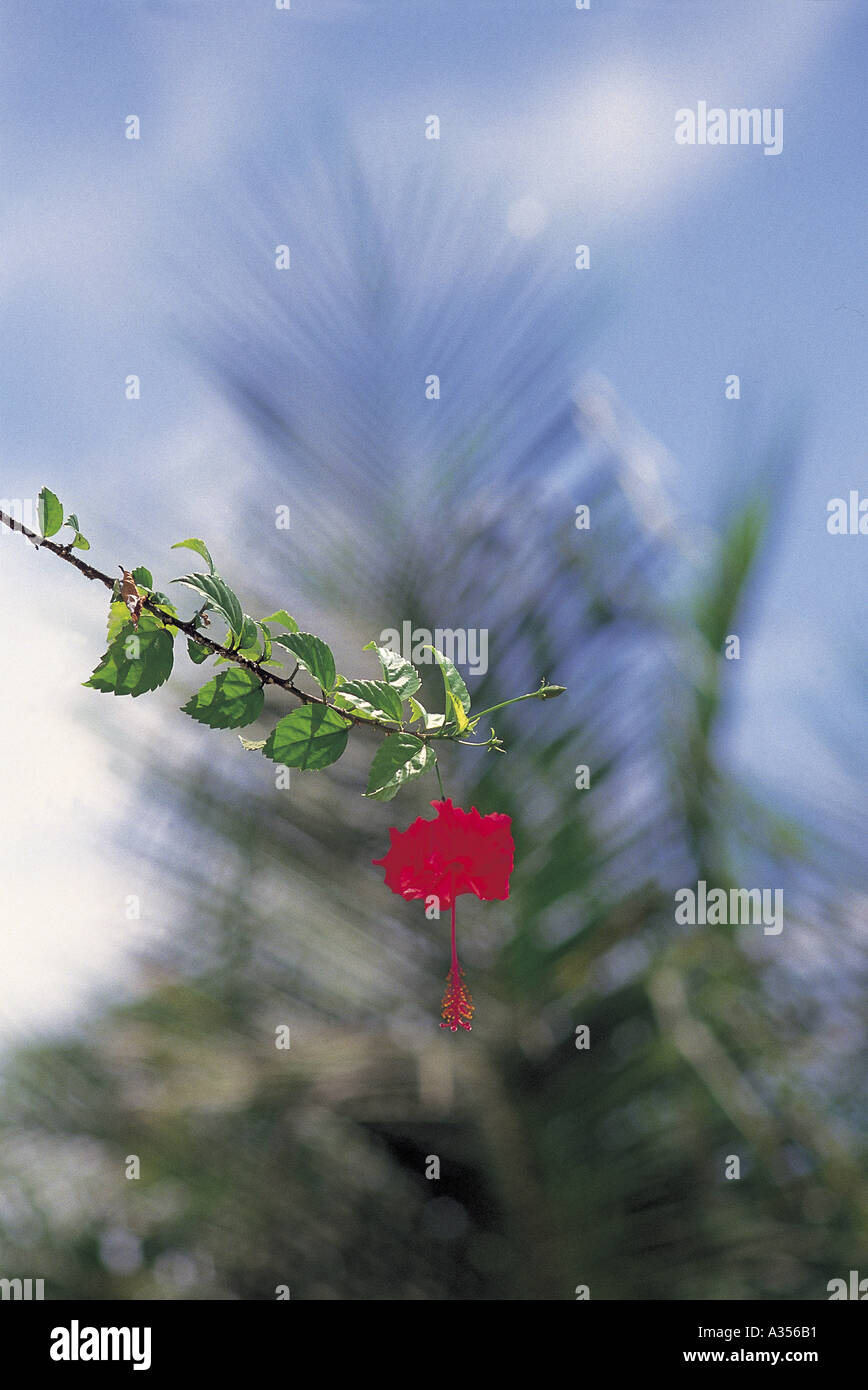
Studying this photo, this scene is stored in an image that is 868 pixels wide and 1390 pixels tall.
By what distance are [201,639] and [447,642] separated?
0.58 meters

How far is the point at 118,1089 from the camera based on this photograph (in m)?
0.87

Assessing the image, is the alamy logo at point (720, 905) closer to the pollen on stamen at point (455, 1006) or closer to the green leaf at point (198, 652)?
the pollen on stamen at point (455, 1006)

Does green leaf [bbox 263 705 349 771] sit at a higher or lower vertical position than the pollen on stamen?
higher

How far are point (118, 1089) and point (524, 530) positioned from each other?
55 cm

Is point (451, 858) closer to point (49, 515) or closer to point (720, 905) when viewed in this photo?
point (49, 515)

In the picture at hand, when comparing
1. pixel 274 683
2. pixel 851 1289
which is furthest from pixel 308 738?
pixel 851 1289

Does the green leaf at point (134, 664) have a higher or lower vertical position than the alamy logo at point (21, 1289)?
higher

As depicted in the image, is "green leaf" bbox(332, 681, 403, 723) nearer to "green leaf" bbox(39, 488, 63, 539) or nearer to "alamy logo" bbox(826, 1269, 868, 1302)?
"green leaf" bbox(39, 488, 63, 539)

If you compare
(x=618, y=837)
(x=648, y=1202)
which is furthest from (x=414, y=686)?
(x=648, y=1202)

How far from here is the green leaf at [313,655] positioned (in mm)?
270

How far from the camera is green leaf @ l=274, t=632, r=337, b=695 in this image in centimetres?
27

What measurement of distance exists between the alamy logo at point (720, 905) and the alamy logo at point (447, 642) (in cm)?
23
